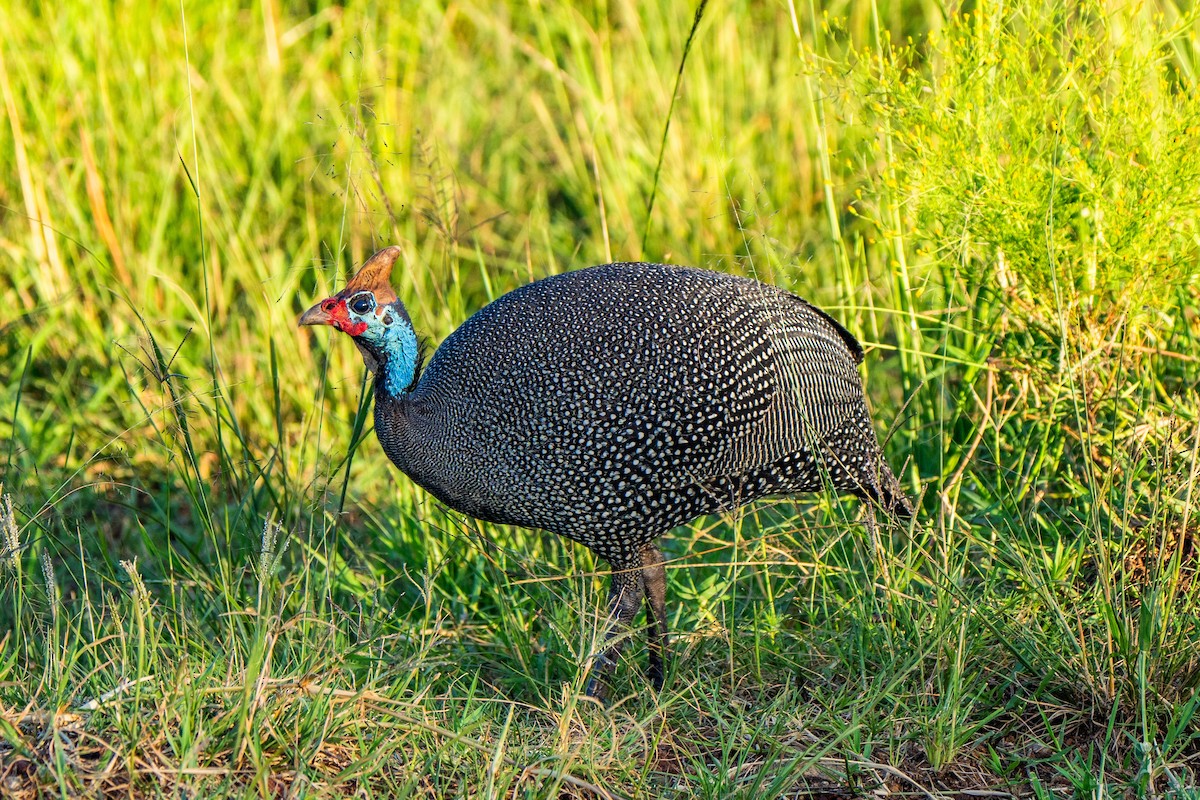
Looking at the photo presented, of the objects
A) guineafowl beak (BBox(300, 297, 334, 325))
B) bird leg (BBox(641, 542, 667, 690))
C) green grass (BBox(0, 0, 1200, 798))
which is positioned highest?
guineafowl beak (BBox(300, 297, 334, 325))

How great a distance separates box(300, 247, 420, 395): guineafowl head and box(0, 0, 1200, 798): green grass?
4.8 inches

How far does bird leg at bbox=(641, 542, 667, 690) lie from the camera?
349cm

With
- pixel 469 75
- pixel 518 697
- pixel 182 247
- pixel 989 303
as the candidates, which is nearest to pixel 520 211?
pixel 469 75

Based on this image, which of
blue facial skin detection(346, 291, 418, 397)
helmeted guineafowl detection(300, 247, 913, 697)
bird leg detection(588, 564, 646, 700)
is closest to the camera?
helmeted guineafowl detection(300, 247, 913, 697)

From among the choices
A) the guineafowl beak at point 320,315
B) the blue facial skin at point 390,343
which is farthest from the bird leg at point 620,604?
the guineafowl beak at point 320,315

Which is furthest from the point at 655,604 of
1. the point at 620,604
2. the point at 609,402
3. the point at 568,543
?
the point at 609,402

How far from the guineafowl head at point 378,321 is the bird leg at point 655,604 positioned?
0.77 m

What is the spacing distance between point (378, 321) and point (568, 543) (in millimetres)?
976

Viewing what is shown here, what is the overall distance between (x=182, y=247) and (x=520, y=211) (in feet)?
4.53

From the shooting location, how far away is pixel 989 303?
3.73 meters

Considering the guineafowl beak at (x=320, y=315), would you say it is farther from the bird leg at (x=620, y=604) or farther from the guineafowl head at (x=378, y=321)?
the bird leg at (x=620, y=604)

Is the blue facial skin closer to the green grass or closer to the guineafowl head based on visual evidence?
the guineafowl head

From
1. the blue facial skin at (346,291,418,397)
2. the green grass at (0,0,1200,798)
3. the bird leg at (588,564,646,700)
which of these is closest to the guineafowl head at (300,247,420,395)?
the blue facial skin at (346,291,418,397)

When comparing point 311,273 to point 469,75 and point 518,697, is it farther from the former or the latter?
point 518,697
